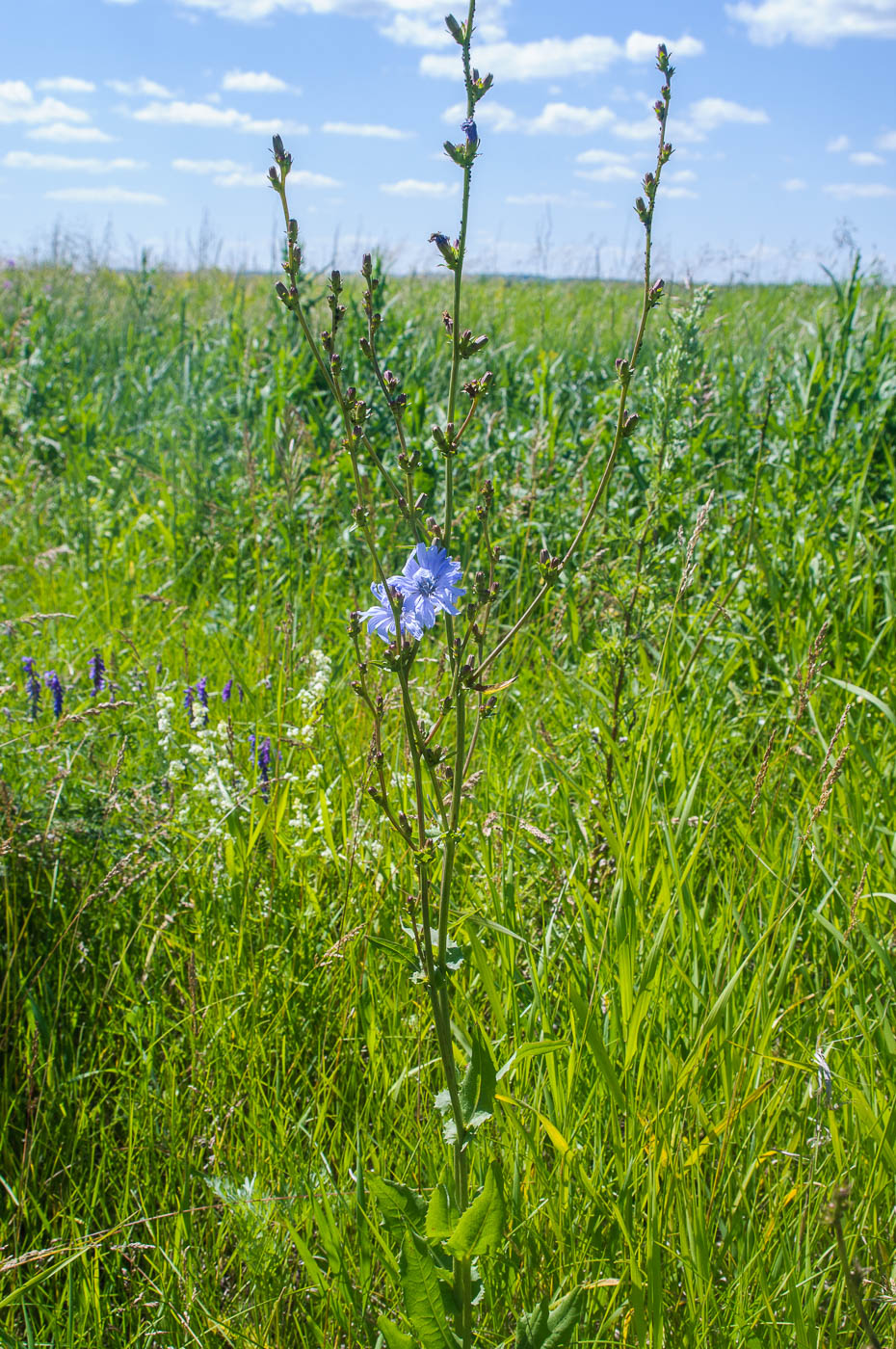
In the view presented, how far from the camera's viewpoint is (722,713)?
2.57 meters

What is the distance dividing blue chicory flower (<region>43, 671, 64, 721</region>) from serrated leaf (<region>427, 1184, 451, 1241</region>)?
1737 millimetres

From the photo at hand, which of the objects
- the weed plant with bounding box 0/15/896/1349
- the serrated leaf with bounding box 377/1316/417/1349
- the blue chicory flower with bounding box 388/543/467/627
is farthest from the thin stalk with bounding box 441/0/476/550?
the serrated leaf with bounding box 377/1316/417/1349

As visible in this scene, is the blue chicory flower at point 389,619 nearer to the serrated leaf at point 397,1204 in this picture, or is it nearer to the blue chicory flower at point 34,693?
the serrated leaf at point 397,1204

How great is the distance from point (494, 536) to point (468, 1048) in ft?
8.19

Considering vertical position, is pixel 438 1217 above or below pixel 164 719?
below

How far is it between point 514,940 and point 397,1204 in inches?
24.4

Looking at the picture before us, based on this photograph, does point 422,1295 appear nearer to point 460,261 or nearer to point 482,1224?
point 482,1224

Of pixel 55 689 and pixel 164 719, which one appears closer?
pixel 164 719

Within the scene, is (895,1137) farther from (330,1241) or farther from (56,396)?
(56,396)

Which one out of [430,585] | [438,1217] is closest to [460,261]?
[430,585]

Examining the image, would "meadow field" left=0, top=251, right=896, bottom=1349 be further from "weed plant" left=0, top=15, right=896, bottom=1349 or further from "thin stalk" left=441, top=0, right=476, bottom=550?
"thin stalk" left=441, top=0, right=476, bottom=550

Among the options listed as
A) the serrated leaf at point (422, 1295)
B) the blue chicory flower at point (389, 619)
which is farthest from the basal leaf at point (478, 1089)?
the blue chicory flower at point (389, 619)

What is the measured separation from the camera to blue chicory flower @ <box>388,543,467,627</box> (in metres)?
1.13

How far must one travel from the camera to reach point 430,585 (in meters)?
1.16
